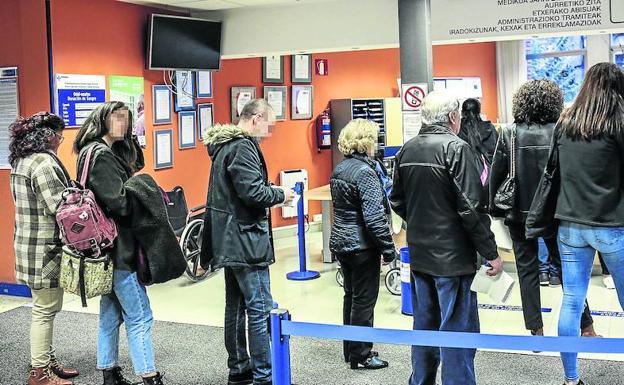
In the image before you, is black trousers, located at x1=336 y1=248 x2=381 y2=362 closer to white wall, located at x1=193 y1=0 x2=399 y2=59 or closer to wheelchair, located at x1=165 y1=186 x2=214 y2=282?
wheelchair, located at x1=165 y1=186 x2=214 y2=282

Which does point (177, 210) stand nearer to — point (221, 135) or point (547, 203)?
point (221, 135)

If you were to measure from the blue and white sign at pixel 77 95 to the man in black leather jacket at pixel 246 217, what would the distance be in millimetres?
2584

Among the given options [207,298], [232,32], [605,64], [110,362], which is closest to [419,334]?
[605,64]

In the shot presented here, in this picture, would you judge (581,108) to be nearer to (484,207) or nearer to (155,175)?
(484,207)

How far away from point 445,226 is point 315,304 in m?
2.60

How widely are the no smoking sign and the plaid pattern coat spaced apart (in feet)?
9.21

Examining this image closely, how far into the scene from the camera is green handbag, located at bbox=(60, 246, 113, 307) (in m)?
3.38

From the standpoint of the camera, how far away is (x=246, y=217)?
3518 millimetres

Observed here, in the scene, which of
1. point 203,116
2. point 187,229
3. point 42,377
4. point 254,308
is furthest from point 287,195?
point 203,116

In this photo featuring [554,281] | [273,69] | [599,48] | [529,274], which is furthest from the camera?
[599,48]

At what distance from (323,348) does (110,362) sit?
1.29 meters

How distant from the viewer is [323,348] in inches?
172

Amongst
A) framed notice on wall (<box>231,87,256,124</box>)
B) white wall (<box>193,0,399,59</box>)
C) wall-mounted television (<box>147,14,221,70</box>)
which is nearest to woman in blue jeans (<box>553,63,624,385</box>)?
white wall (<box>193,0,399,59</box>)

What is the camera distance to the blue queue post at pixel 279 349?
8.75 ft
